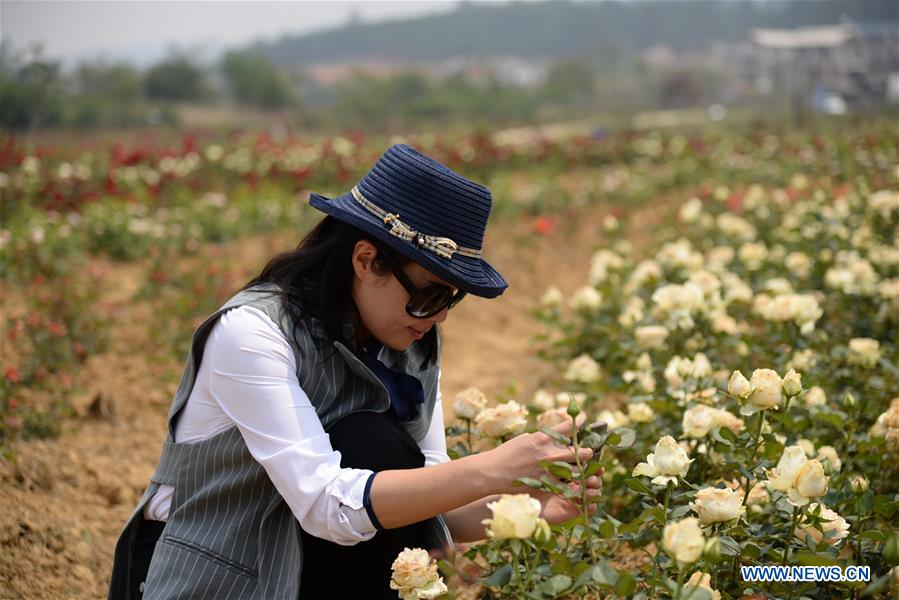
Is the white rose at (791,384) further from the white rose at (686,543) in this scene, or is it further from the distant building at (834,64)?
the distant building at (834,64)

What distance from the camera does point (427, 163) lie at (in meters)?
1.50

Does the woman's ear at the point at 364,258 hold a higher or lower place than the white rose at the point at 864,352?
higher

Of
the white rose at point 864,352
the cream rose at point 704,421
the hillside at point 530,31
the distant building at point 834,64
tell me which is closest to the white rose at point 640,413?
the cream rose at point 704,421

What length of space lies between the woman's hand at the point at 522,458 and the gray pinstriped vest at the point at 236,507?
1.08 feet

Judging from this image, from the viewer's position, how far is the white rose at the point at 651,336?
7.76ft

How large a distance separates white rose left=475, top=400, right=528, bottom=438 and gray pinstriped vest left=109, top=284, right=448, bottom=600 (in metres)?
0.21

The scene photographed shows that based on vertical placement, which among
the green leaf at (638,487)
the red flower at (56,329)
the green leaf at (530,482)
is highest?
the green leaf at (530,482)

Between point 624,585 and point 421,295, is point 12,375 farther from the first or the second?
point 624,585

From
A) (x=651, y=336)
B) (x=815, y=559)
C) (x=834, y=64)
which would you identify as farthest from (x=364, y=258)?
(x=834, y=64)

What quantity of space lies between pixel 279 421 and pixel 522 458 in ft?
1.22

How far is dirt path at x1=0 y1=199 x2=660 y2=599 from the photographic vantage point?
213 centimetres

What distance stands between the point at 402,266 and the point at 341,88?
23.5 m

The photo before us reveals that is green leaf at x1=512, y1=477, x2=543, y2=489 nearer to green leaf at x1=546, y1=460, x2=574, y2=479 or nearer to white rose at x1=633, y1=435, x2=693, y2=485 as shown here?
green leaf at x1=546, y1=460, x2=574, y2=479

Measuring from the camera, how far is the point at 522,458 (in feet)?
4.34
